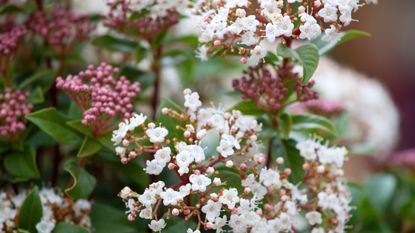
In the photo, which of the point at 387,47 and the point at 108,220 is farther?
the point at 387,47

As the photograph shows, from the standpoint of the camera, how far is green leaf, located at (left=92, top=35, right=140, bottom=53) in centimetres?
119

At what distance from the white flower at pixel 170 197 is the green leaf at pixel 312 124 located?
0.31m

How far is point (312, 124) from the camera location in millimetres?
1021

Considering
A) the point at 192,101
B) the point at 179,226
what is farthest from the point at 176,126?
the point at 179,226

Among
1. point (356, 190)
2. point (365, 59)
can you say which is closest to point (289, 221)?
point (356, 190)

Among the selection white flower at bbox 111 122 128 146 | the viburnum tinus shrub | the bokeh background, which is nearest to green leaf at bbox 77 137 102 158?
the viburnum tinus shrub

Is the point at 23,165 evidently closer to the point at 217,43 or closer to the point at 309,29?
the point at 217,43

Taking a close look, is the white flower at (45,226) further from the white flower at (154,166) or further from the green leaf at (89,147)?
the white flower at (154,166)

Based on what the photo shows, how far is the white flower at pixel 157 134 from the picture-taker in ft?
2.72

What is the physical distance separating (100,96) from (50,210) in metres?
0.21

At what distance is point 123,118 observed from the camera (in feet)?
3.06

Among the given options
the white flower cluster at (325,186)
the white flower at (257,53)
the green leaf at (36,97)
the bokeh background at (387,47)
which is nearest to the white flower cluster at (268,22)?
the white flower at (257,53)

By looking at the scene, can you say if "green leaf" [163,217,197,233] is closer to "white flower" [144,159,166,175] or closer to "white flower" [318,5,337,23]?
"white flower" [144,159,166,175]

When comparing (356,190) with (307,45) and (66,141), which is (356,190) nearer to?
(307,45)
